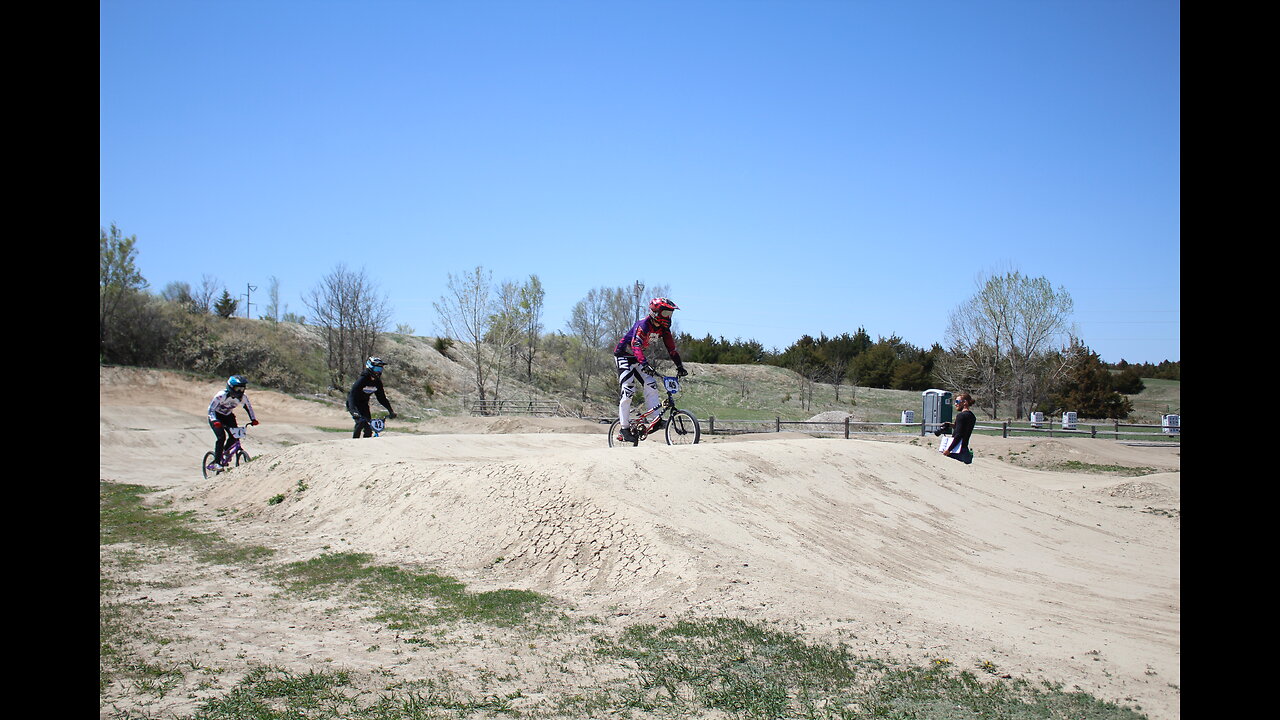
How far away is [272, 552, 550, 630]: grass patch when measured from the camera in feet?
23.3

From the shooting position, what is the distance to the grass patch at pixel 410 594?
7.09 meters

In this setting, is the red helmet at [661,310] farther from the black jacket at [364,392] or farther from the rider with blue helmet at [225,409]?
the rider with blue helmet at [225,409]

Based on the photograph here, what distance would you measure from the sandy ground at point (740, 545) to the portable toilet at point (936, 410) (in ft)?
42.9

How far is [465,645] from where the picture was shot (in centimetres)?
629

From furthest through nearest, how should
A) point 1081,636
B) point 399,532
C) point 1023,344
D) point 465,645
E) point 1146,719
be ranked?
1. point 1023,344
2. point 399,532
3. point 1081,636
4. point 465,645
5. point 1146,719

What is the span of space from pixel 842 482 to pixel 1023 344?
43284 millimetres

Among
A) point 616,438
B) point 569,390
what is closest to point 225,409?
point 616,438

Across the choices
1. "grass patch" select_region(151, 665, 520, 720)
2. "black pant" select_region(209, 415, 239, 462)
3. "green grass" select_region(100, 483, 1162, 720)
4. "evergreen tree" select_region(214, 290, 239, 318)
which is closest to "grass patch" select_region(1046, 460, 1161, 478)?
"green grass" select_region(100, 483, 1162, 720)

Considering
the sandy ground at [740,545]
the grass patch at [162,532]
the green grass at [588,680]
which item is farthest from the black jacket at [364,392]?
the green grass at [588,680]

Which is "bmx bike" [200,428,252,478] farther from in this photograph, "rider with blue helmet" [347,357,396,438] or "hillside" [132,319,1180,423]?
"hillside" [132,319,1180,423]

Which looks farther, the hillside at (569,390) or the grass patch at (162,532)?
the hillside at (569,390)
